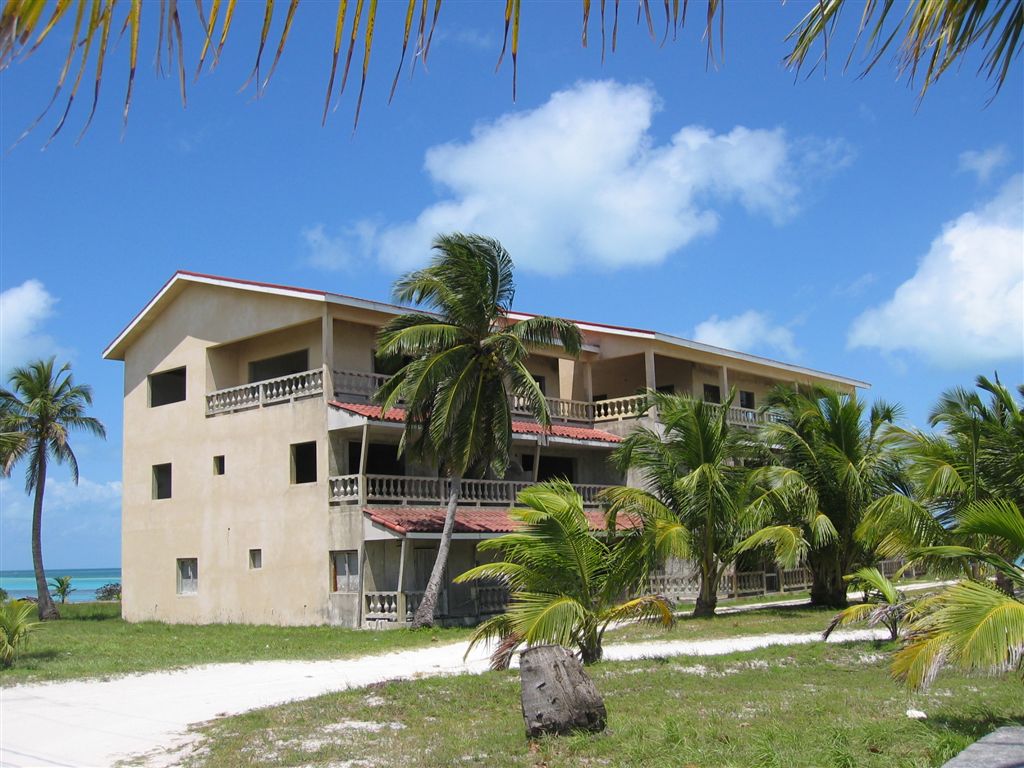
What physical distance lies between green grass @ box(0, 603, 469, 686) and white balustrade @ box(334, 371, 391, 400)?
20.5ft

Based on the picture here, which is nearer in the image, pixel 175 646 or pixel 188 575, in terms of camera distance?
pixel 175 646

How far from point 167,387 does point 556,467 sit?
1265cm

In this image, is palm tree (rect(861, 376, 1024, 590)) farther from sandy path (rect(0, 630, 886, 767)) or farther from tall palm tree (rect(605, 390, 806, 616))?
tall palm tree (rect(605, 390, 806, 616))

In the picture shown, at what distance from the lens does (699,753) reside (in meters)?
8.27

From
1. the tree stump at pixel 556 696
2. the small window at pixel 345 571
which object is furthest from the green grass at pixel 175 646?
the tree stump at pixel 556 696

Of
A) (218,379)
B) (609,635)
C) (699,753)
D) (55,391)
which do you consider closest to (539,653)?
(699,753)

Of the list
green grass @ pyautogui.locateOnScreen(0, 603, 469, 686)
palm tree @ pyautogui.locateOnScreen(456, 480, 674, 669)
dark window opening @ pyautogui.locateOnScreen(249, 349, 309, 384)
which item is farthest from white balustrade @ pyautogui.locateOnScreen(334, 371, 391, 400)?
palm tree @ pyautogui.locateOnScreen(456, 480, 674, 669)

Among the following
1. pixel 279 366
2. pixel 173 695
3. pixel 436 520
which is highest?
pixel 279 366

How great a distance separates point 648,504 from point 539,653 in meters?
13.7

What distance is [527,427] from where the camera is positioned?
2850 cm

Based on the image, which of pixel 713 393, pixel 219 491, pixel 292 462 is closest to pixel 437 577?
pixel 292 462

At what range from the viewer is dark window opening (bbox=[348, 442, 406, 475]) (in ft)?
90.9

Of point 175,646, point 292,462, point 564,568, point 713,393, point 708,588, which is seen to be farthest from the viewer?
point 713,393

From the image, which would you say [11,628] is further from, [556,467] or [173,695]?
[556,467]
